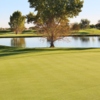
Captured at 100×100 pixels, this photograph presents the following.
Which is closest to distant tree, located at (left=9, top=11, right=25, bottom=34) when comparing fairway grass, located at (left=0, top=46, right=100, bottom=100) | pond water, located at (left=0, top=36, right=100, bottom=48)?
pond water, located at (left=0, top=36, right=100, bottom=48)

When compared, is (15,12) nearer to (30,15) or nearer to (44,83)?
(30,15)

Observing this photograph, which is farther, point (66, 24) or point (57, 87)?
point (66, 24)

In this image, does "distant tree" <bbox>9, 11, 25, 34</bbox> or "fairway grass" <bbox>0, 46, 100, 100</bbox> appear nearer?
"fairway grass" <bbox>0, 46, 100, 100</bbox>

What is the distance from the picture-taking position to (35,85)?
7.41m

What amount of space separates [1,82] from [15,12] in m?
91.9

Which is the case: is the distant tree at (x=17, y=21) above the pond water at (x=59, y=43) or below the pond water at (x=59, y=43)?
above

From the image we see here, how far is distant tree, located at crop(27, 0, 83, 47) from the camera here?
114ft

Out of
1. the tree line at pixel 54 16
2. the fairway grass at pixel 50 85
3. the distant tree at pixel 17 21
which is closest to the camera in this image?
the fairway grass at pixel 50 85

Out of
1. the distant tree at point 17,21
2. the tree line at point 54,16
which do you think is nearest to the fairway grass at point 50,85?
the tree line at point 54,16

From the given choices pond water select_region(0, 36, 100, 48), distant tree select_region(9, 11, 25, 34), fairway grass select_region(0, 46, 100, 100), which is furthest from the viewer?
distant tree select_region(9, 11, 25, 34)

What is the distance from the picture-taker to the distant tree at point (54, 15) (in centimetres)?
3478

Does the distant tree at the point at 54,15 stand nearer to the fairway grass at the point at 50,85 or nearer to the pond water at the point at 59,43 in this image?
the pond water at the point at 59,43

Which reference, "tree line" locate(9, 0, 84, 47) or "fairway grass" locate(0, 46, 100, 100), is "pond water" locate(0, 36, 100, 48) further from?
"fairway grass" locate(0, 46, 100, 100)

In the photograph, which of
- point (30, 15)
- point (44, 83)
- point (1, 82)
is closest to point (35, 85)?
point (44, 83)
